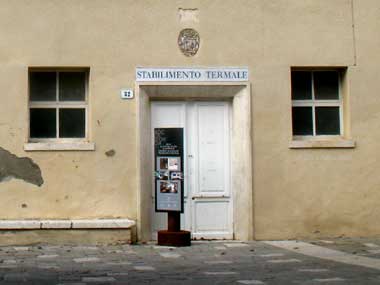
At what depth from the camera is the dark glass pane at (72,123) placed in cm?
1214

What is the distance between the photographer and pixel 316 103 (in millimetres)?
12680

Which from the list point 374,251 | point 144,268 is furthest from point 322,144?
point 144,268

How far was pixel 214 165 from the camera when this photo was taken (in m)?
12.3

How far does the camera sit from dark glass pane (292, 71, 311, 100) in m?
12.7

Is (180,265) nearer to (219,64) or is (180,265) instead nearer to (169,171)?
(169,171)

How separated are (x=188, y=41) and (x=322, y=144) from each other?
2989 millimetres

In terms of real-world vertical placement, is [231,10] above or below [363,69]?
above

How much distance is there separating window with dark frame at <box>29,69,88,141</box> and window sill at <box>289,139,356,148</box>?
373 centimetres

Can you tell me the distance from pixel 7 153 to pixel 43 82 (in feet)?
4.63

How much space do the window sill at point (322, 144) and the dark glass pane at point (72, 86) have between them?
3813 mm

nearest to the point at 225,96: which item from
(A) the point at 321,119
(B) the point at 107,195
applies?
(A) the point at 321,119

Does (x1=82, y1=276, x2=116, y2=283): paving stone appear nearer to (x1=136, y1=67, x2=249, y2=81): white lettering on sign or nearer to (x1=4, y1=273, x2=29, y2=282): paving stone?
(x1=4, y1=273, x2=29, y2=282): paving stone

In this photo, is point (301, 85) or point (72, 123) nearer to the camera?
point (72, 123)

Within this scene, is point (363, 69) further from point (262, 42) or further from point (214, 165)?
point (214, 165)
